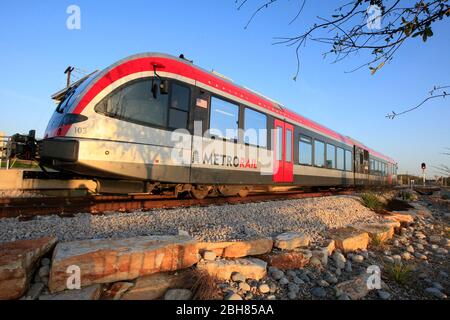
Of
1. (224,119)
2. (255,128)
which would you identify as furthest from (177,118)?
(255,128)

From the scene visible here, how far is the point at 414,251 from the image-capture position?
460 cm

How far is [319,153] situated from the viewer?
1193cm

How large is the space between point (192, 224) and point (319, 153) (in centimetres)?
909

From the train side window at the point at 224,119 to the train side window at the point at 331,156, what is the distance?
22.7 feet

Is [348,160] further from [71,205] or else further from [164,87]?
[71,205]

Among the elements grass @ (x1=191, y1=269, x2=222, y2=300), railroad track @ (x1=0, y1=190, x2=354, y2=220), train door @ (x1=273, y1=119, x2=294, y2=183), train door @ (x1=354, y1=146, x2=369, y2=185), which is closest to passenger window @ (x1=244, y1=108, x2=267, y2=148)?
train door @ (x1=273, y1=119, x2=294, y2=183)

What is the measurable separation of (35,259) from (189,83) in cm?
469

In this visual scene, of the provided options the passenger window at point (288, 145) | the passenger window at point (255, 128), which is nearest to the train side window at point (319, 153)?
the passenger window at point (288, 145)

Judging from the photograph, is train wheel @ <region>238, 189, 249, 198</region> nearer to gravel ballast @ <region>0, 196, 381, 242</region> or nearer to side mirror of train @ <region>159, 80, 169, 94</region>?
gravel ballast @ <region>0, 196, 381, 242</region>

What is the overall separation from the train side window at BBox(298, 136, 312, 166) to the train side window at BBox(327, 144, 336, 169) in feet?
6.70

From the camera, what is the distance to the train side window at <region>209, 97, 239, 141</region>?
677cm

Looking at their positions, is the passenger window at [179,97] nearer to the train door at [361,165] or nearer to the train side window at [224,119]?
the train side window at [224,119]

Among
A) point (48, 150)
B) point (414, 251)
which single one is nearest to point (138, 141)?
point (48, 150)
